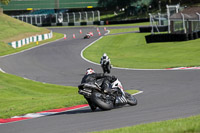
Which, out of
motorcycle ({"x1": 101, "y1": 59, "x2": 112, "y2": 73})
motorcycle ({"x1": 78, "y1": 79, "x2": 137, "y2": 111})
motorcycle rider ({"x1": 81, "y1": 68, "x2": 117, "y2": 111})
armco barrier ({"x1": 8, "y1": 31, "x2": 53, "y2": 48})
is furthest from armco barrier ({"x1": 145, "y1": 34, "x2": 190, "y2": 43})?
motorcycle rider ({"x1": 81, "y1": 68, "x2": 117, "y2": 111})

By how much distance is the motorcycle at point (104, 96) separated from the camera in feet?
42.5

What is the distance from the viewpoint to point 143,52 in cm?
4138

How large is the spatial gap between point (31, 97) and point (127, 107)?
714cm

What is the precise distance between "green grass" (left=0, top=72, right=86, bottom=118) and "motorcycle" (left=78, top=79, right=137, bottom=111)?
2.49 meters

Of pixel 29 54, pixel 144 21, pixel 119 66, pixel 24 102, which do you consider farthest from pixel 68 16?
pixel 24 102

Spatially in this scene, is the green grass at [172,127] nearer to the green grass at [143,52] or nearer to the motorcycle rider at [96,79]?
the motorcycle rider at [96,79]

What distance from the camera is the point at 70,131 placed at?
10.5 meters

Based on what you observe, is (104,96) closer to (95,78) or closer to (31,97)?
(95,78)

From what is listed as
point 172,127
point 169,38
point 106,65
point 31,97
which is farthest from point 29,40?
point 172,127

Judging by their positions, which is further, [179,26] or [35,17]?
[35,17]

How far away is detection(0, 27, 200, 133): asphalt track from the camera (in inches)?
443

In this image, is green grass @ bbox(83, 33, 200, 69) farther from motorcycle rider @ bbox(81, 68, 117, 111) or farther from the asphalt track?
motorcycle rider @ bbox(81, 68, 117, 111)

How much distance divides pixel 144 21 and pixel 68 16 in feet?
57.5

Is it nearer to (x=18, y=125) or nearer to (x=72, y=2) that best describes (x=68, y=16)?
(x=72, y=2)
